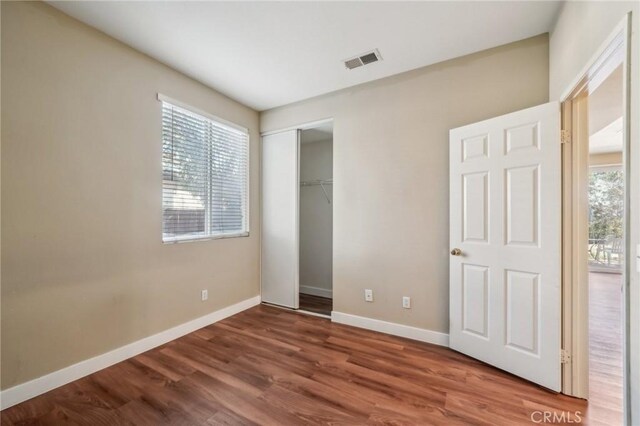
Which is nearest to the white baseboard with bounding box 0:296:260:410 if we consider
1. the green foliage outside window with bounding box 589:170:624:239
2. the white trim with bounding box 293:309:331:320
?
the white trim with bounding box 293:309:331:320

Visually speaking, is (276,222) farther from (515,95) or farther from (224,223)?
(515,95)

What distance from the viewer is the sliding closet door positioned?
356 cm

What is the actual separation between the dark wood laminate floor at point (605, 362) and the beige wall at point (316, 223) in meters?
3.02

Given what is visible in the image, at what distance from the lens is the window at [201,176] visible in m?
2.70

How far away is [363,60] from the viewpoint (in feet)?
8.34

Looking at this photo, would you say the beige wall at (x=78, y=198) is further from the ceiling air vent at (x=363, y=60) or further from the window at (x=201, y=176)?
the ceiling air vent at (x=363, y=60)

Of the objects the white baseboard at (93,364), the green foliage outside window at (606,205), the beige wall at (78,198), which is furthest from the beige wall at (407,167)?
the green foliage outside window at (606,205)

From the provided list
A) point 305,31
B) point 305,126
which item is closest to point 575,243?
point 305,31

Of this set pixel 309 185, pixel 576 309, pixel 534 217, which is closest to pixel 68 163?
pixel 309 185

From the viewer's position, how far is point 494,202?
216 centimetres

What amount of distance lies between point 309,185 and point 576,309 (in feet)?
11.6
